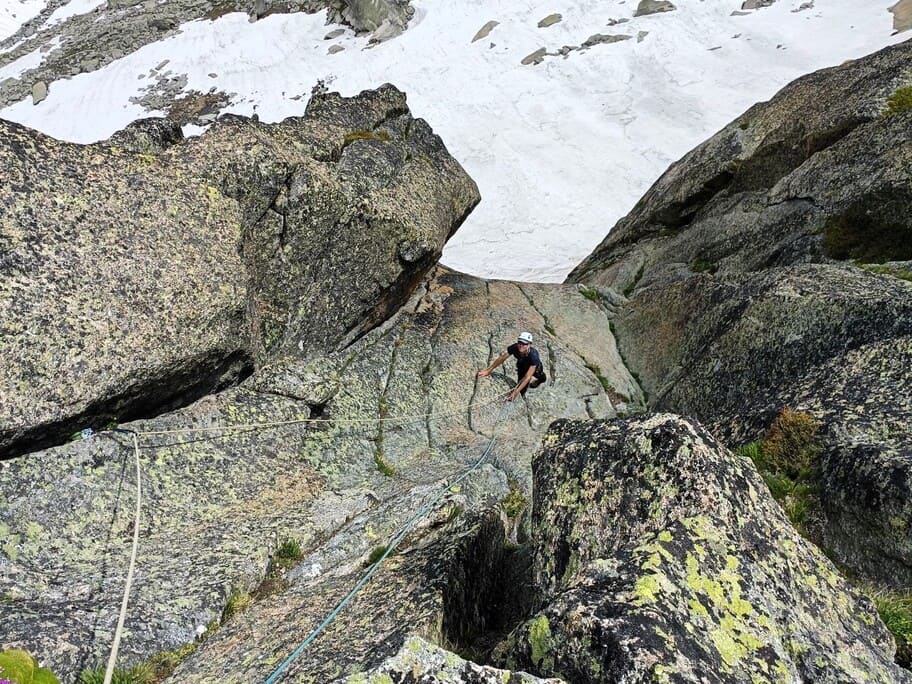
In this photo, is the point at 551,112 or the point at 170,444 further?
the point at 551,112

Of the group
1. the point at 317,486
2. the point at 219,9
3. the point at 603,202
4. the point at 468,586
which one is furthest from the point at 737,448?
the point at 219,9

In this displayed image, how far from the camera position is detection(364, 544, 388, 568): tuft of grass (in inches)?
409

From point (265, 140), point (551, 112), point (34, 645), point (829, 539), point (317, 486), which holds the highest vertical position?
point (265, 140)

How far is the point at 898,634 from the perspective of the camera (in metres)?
7.11

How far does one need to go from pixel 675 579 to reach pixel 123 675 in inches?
299

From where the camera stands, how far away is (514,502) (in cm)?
1392

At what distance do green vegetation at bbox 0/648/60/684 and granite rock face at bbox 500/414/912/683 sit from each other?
5582 mm

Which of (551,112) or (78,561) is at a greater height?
(78,561)

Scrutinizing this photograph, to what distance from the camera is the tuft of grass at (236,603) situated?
9.80 metres

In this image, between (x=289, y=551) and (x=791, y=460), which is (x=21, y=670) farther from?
(x=791, y=460)

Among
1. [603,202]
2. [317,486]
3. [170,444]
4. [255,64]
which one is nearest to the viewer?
[170,444]

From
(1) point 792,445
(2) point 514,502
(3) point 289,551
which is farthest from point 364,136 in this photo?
(1) point 792,445

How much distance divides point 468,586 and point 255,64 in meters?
86.8

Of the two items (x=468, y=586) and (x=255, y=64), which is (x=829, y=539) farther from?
(x=255, y=64)
